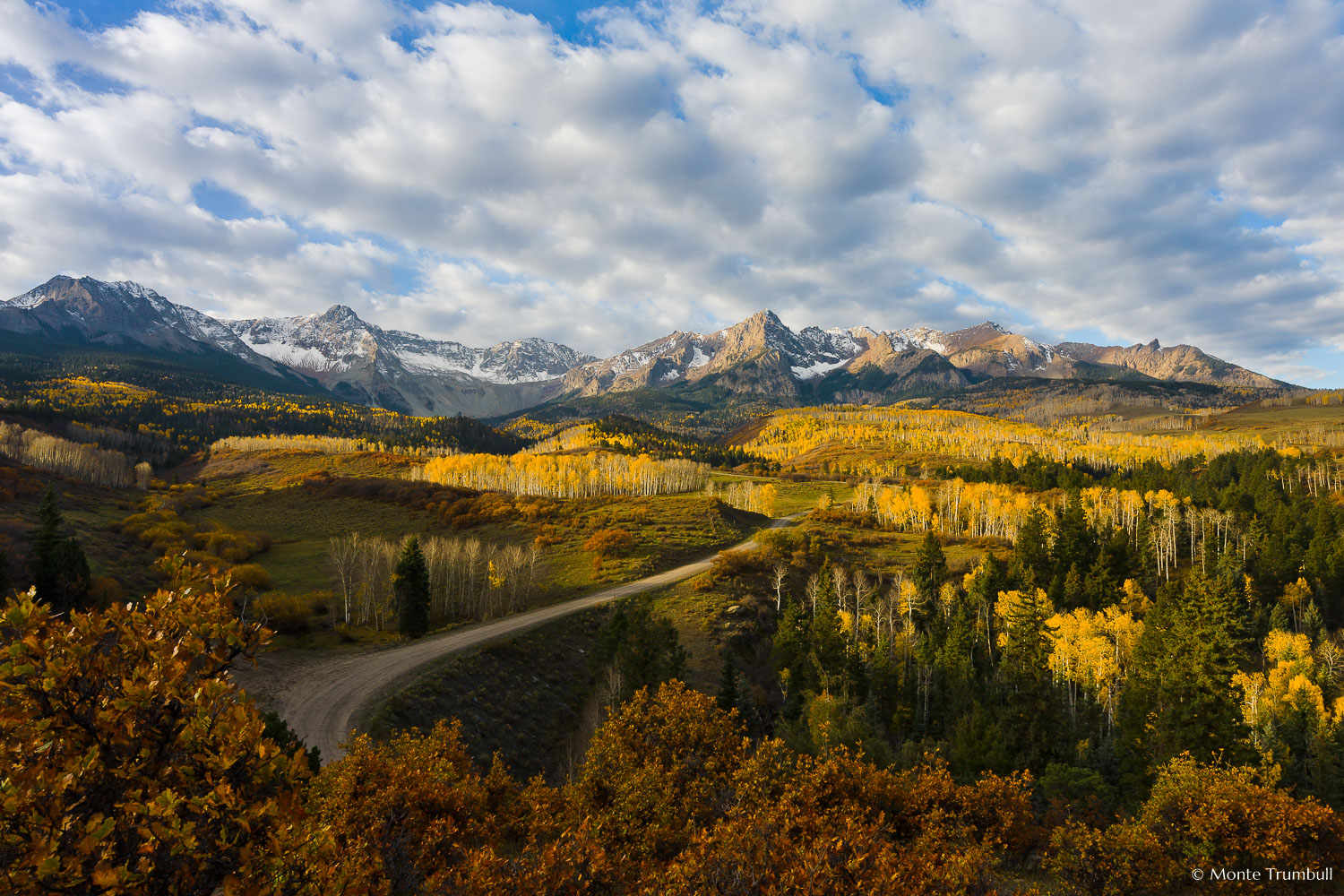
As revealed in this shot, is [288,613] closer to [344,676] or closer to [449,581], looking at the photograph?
[344,676]

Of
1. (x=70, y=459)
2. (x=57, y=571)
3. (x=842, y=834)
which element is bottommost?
(x=57, y=571)

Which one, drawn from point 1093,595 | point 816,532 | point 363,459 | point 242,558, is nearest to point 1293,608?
point 1093,595

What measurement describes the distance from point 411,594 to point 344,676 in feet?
41.5

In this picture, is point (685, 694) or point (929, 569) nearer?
point (685, 694)

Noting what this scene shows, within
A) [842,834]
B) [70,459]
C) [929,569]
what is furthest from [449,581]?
[70,459]

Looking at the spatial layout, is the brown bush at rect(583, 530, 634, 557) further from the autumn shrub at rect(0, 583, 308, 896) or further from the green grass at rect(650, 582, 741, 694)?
the autumn shrub at rect(0, 583, 308, 896)

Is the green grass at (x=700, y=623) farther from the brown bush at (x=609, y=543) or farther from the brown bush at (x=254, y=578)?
the brown bush at (x=254, y=578)

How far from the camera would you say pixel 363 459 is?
194250mm

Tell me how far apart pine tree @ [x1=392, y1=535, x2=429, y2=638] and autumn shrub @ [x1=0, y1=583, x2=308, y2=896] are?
53.7 metres

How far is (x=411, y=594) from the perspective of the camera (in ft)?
182

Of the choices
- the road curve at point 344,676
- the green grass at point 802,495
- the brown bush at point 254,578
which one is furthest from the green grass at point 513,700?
the green grass at point 802,495

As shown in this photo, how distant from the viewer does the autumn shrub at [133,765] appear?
203 inches

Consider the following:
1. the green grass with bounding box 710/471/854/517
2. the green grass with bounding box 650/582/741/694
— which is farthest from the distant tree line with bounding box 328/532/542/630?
the green grass with bounding box 710/471/854/517

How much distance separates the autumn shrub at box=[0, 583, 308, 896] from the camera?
16.9 ft
